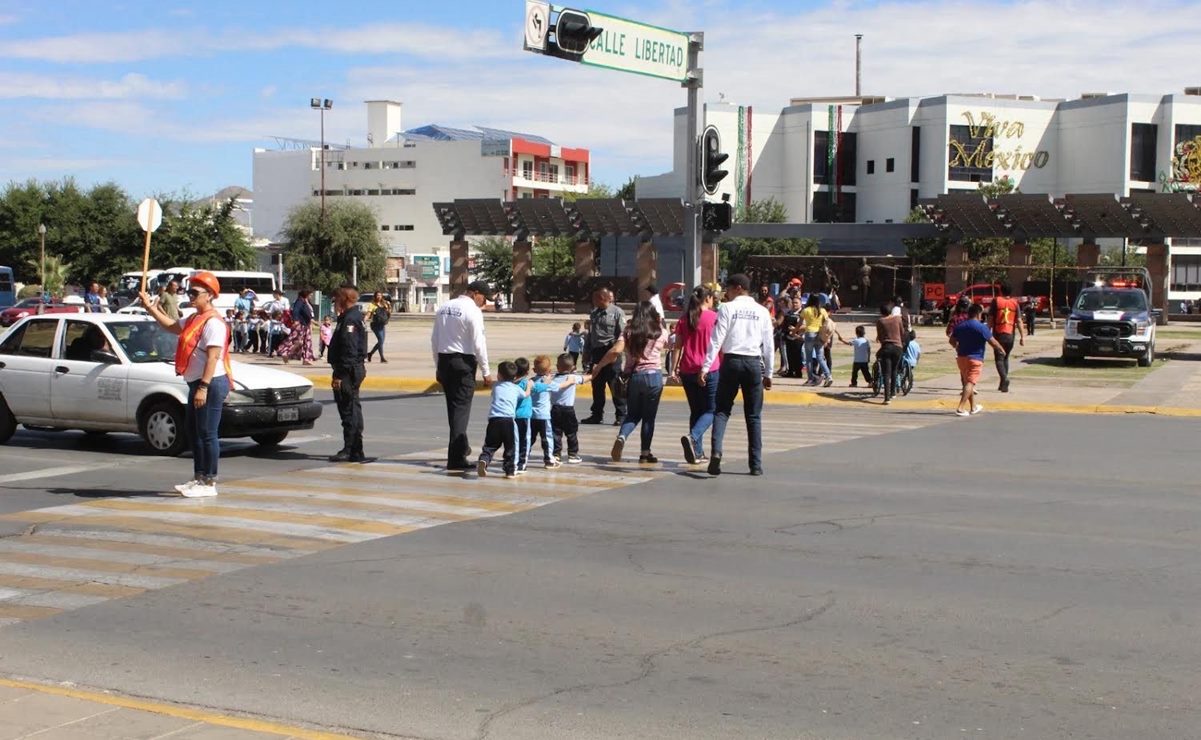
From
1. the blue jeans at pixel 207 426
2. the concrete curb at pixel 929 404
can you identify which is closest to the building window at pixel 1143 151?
the concrete curb at pixel 929 404

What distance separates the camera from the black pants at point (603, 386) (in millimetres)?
16891

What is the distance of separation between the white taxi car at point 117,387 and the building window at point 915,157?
3516 inches

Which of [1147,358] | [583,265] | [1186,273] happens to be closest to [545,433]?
[1147,358]

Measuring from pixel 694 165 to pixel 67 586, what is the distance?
597 inches

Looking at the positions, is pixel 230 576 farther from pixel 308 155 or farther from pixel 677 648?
pixel 308 155

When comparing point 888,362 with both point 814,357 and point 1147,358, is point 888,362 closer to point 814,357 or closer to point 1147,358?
point 814,357

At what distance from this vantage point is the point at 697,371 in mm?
13039

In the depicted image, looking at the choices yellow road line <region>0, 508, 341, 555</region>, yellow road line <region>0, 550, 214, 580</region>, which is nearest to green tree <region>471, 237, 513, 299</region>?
yellow road line <region>0, 508, 341, 555</region>

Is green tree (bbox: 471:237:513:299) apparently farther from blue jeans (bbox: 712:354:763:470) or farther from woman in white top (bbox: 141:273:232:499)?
woman in white top (bbox: 141:273:232:499)

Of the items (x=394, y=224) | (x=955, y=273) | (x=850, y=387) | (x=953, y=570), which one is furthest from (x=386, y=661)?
(x=394, y=224)

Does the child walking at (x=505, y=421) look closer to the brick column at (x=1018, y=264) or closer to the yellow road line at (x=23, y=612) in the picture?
the yellow road line at (x=23, y=612)

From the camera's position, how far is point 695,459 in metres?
13.2

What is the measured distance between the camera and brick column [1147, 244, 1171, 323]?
183 feet

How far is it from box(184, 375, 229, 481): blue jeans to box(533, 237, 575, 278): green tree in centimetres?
9270
